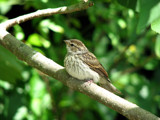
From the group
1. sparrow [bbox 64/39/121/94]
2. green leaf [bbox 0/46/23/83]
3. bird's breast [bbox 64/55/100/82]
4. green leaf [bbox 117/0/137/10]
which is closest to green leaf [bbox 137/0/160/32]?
green leaf [bbox 117/0/137/10]

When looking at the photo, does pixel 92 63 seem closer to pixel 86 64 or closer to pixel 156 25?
pixel 86 64

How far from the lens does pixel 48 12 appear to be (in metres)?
2.75

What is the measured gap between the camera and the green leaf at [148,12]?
1625 mm

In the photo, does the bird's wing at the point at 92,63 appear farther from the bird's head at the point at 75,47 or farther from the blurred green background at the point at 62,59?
the blurred green background at the point at 62,59

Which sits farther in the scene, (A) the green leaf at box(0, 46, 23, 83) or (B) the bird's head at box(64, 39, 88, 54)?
(B) the bird's head at box(64, 39, 88, 54)

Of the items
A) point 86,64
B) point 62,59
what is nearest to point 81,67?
point 86,64

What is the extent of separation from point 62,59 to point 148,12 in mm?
3477

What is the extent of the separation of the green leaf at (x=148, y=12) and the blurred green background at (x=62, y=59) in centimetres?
138

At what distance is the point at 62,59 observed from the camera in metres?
5.05

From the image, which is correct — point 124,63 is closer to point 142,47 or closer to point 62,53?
point 142,47

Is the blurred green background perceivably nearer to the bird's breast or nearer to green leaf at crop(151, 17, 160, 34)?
the bird's breast

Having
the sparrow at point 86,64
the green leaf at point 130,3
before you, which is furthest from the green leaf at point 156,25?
the sparrow at point 86,64

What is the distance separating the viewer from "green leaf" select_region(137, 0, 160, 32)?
1.62 m

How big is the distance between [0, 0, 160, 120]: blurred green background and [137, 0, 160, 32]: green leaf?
1376 mm
